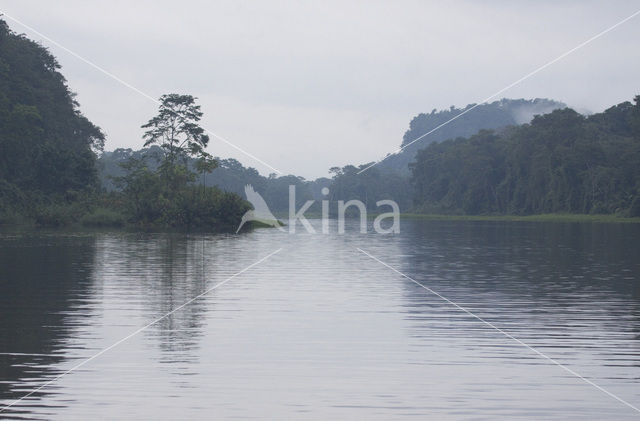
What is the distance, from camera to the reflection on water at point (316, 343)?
7086 millimetres

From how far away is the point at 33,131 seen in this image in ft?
210

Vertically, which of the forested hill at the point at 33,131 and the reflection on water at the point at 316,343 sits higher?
the forested hill at the point at 33,131

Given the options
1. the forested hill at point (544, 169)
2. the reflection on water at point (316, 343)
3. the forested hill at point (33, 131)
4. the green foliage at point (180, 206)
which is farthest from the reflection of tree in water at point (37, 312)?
the forested hill at point (544, 169)

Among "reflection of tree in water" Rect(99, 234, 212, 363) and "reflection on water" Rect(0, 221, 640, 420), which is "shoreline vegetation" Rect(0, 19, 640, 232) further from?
"reflection on water" Rect(0, 221, 640, 420)

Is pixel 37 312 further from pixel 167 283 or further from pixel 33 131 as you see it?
pixel 33 131

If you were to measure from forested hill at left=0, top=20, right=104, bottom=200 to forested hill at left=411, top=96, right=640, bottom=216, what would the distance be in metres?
55.8

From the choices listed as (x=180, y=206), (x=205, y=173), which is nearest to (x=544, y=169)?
(x=205, y=173)

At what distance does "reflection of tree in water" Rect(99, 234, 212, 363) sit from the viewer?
33.6 ft

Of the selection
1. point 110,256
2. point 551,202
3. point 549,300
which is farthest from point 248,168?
point 549,300

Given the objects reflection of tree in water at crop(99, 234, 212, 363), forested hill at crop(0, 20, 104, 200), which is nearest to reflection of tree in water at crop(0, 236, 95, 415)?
reflection of tree in water at crop(99, 234, 212, 363)

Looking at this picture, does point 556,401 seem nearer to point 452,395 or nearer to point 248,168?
point 452,395

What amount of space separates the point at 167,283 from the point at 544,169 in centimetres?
9143

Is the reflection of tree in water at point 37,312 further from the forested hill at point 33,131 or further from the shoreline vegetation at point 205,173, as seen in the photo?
the forested hill at point 33,131

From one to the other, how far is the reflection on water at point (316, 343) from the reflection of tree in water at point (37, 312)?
1.5 inches
